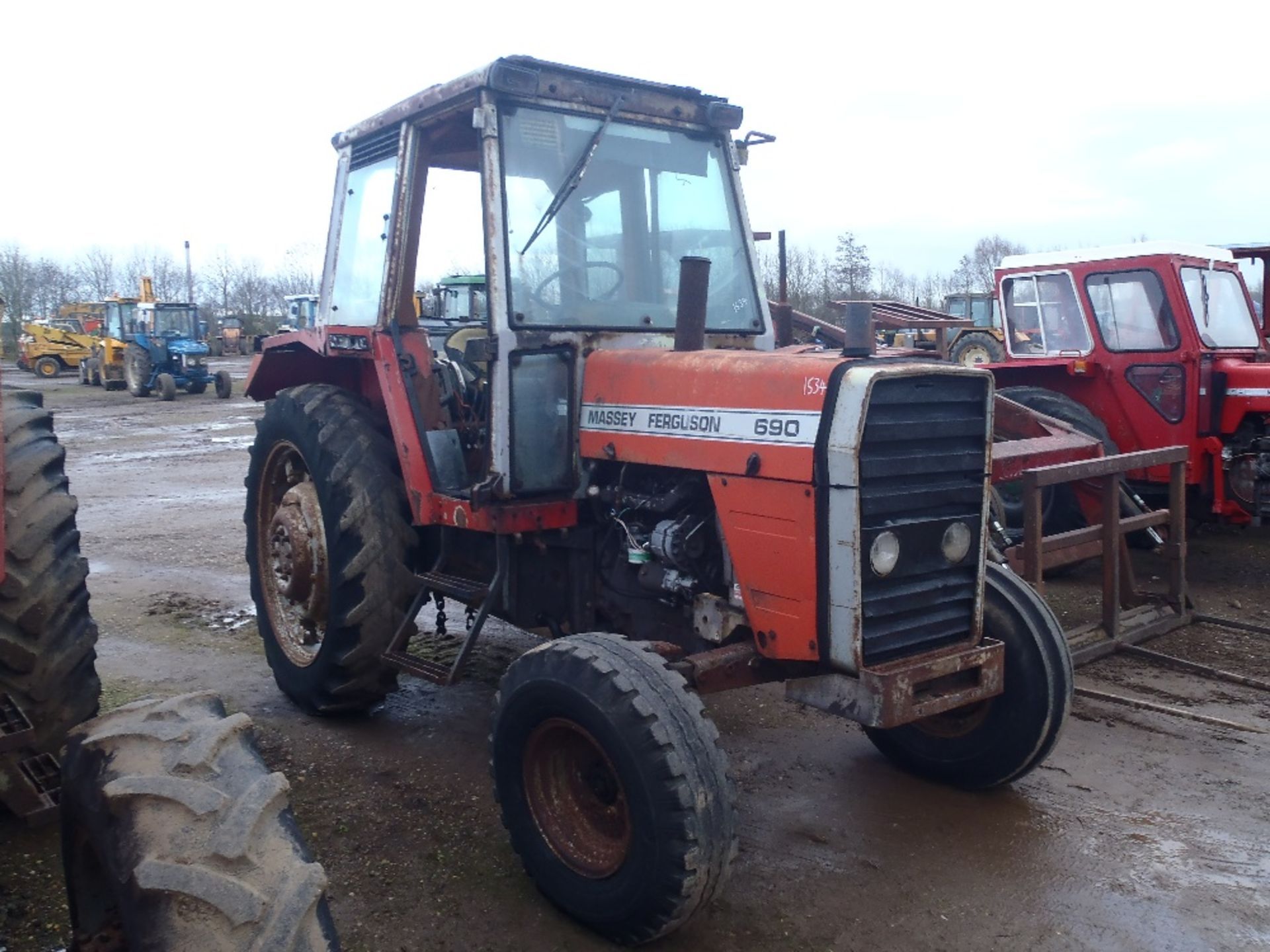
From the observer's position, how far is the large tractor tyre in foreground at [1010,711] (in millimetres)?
3646

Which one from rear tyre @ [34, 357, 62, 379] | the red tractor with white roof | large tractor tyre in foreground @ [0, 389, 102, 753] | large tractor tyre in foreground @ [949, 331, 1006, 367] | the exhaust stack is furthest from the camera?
rear tyre @ [34, 357, 62, 379]

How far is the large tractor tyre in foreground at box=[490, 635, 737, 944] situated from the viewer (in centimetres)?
278

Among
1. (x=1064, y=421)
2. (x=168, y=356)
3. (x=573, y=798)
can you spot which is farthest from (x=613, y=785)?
(x=168, y=356)

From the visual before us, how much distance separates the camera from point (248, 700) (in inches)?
194

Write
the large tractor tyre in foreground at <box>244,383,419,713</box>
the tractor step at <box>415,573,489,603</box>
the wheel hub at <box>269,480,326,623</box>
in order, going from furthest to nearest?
1. the wheel hub at <box>269,480,326,623</box>
2. the large tractor tyre in foreground at <box>244,383,419,713</box>
3. the tractor step at <box>415,573,489,603</box>

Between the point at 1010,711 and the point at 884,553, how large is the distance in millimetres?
1011

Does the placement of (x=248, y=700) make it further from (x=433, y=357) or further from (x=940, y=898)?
(x=940, y=898)

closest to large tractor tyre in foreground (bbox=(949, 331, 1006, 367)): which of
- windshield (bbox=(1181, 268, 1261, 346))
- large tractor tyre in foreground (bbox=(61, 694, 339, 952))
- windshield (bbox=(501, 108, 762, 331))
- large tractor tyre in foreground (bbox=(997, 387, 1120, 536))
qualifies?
windshield (bbox=(1181, 268, 1261, 346))

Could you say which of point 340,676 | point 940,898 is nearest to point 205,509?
point 340,676

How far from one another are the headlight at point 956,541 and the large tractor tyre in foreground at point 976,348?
47.5 ft

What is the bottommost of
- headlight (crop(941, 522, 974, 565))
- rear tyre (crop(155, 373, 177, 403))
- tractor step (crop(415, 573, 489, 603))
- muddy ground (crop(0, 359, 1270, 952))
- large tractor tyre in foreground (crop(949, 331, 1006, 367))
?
muddy ground (crop(0, 359, 1270, 952))

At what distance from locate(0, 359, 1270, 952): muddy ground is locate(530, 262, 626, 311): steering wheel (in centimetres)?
183

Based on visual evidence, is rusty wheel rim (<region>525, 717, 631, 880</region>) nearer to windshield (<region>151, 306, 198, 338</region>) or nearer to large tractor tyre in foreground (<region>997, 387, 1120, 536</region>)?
large tractor tyre in foreground (<region>997, 387, 1120, 536</region>)

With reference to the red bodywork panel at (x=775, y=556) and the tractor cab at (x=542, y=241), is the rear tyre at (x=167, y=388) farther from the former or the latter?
the red bodywork panel at (x=775, y=556)
